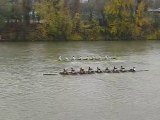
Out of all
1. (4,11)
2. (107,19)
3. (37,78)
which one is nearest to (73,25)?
(107,19)

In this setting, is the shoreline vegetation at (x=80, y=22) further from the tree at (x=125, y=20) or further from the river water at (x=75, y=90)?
the river water at (x=75, y=90)

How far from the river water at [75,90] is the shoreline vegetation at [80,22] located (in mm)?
14941

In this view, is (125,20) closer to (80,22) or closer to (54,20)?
(80,22)

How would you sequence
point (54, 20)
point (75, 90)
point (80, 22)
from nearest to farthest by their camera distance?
point (75, 90)
point (54, 20)
point (80, 22)

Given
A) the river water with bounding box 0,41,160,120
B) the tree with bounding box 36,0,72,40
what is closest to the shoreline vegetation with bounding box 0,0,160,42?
the tree with bounding box 36,0,72,40

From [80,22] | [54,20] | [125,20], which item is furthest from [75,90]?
[125,20]

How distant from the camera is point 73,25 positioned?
6038 centimetres

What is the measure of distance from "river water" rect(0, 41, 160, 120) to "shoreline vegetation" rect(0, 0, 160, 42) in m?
14.9

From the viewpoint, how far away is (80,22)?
6075cm

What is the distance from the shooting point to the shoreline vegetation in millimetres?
59000

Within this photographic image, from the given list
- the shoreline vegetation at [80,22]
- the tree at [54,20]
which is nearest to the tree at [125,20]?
the shoreline vegetation at [80,22]

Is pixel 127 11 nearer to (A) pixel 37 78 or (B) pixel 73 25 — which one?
(B) pixel 73 25

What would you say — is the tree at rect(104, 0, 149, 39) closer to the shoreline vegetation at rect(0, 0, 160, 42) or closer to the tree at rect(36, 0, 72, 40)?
the shoreline vegetation at rect(0, 0, 160, 42)

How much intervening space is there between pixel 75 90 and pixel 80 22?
34.1 m
